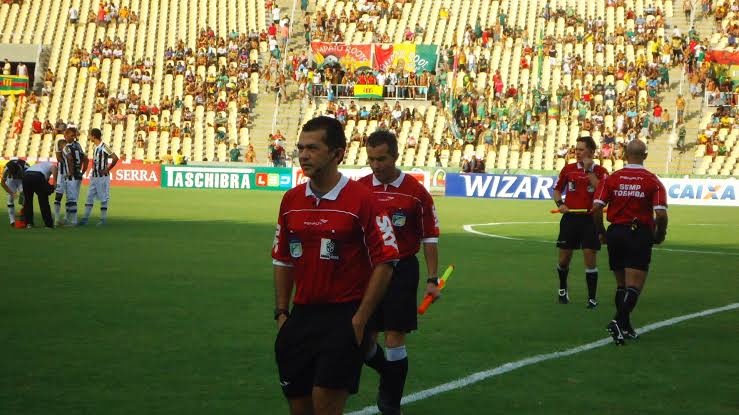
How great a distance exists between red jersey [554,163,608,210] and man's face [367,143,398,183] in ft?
20.6

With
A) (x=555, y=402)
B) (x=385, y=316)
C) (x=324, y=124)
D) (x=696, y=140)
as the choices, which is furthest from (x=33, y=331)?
(x=696, y=140)

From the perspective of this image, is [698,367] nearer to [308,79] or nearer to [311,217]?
[311,217]

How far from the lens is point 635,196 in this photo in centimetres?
1134

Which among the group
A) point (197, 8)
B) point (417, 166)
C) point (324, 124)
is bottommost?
point (417, 166)

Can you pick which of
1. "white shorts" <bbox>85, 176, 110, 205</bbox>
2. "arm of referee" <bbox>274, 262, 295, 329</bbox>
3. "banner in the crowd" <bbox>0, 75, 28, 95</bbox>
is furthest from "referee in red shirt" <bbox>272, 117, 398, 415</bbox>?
"banner in the crowd" <bbox>0, 75, 28, 95</bbox>

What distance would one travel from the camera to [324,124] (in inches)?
230

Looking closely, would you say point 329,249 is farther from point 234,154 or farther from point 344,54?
point 344,54

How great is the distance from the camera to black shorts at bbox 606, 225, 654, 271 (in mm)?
11242

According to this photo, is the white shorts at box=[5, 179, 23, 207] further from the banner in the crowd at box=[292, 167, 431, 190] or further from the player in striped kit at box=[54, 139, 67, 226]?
the banner in the crowd at box=[292, 167, 431, 190]

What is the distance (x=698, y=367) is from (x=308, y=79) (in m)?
46.6

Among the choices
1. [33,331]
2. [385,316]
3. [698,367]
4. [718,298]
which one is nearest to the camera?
[385,316]

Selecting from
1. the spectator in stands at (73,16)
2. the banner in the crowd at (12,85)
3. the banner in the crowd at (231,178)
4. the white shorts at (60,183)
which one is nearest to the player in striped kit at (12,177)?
the white shorts at (60,183)

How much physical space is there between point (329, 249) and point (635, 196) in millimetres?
6279

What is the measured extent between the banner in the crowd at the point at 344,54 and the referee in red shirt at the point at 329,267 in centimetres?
5038
